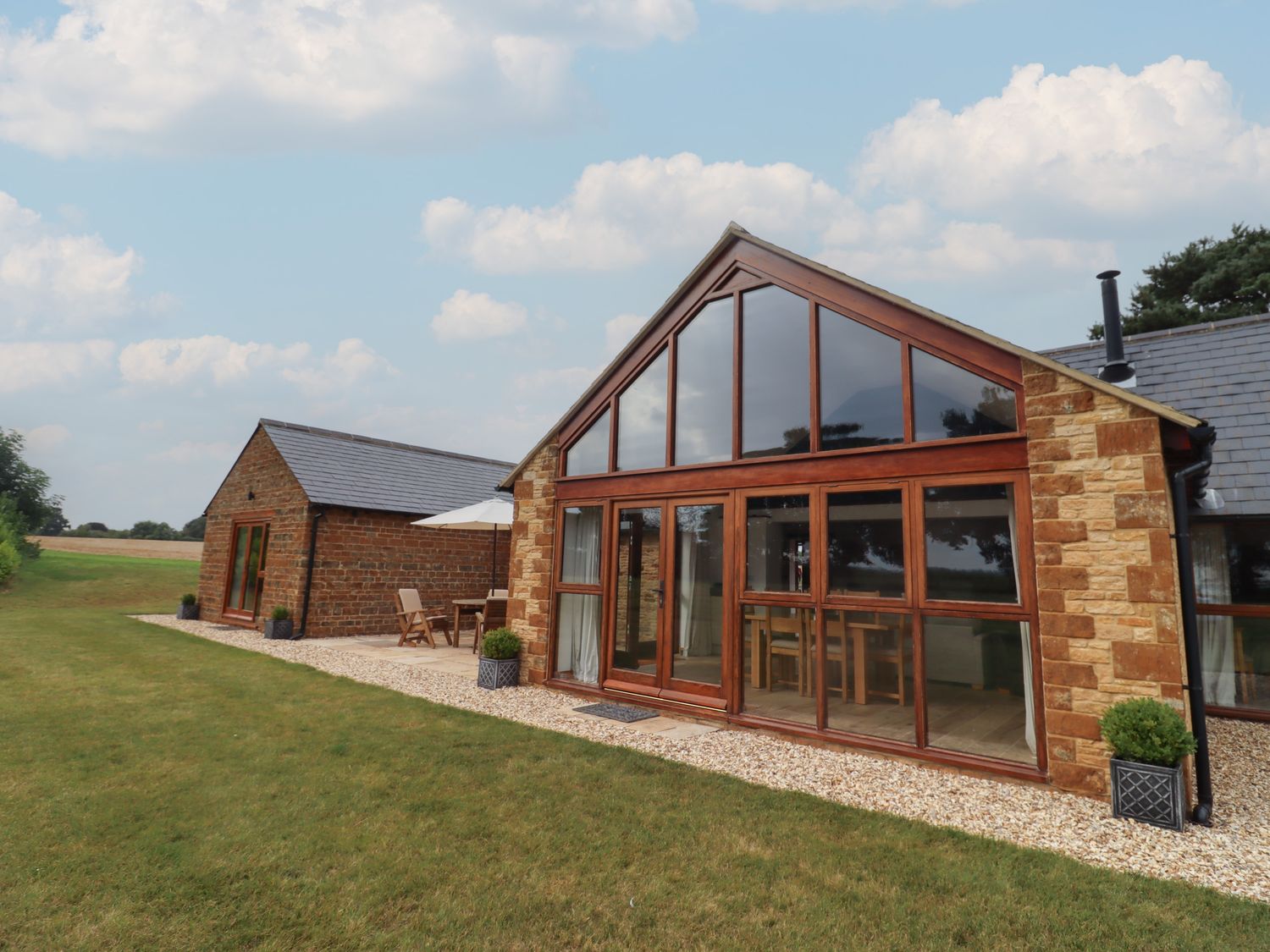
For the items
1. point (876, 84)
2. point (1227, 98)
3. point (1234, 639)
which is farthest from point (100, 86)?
point (1227, 98)

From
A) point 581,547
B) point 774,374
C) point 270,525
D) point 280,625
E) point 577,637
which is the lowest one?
point 280,625

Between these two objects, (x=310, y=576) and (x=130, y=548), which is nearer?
(x=310, y=576)

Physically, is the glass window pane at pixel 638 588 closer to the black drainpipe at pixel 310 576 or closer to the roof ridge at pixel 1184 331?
the roof ridge at pixel 1184 331

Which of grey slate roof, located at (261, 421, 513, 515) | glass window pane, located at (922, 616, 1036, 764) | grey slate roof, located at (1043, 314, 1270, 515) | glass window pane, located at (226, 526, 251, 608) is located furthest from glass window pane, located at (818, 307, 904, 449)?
glass window pane, located at (226, 526, 251, 608)

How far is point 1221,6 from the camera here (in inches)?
314

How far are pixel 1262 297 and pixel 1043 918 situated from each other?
25664 mm

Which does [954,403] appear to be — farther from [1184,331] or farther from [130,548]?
[130,548]

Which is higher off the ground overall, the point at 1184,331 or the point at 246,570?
the point at 1184,331

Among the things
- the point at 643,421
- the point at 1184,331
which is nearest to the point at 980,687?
the point at 643,421

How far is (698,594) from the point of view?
6.90 metres

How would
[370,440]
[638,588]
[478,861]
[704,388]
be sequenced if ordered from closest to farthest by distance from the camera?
1. [478,861]
2. [704,388]
3. [638,588]
4. [370,440]

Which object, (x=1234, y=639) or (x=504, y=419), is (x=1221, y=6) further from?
(x=504, y=419)

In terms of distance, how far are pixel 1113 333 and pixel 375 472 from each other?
15565 mm

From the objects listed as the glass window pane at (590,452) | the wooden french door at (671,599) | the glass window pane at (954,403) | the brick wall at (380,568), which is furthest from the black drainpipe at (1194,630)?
the brick wall at (380,568)
